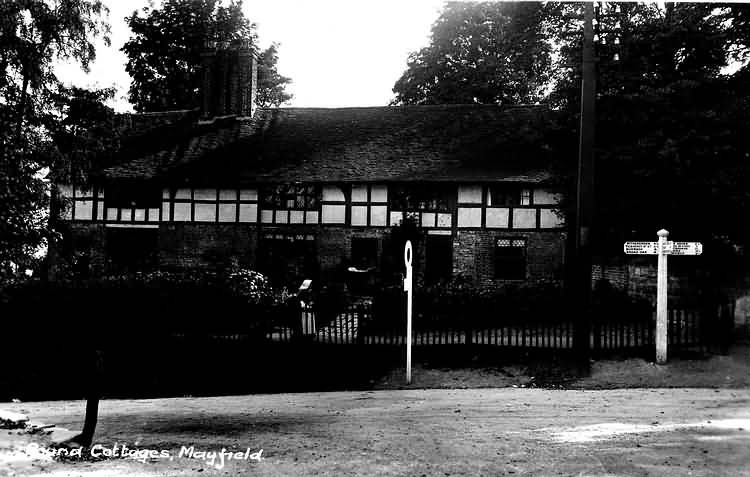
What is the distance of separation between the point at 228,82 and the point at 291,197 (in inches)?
305

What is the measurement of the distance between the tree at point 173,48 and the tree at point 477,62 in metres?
10.8

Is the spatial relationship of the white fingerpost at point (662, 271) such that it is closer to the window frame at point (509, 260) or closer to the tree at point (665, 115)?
the tree at point (665, 115)

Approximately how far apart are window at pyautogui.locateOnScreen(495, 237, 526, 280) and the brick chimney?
13.2m

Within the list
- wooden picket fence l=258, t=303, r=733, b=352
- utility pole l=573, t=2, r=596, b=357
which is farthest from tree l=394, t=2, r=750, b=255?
utility pole l=573, t=2, r=596, b=357

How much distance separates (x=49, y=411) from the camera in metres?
9.76

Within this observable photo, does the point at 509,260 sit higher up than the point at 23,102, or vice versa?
the point at 23,102

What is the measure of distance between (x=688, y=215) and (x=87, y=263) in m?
21.6

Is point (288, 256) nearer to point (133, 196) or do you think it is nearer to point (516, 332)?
point (133, 196)

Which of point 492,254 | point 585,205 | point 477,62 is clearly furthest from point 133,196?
point 477,62

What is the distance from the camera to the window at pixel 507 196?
73.3 feet

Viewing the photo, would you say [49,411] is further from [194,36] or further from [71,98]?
[194,36]

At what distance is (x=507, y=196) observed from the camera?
22.5 meters

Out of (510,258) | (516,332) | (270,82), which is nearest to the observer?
(516,332)

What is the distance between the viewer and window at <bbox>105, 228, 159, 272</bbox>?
80.9ft
